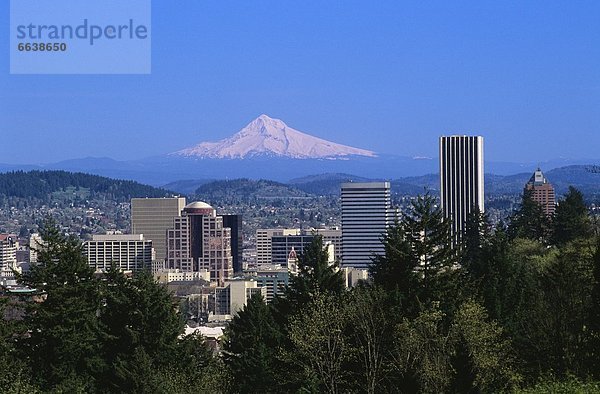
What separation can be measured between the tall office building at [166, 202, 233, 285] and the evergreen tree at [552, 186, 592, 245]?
119313mm

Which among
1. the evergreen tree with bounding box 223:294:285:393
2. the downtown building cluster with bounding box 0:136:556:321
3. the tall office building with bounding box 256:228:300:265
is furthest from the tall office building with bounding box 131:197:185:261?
the evergreen tree with bounding box 223:294:285:393

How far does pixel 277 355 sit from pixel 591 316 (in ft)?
18.4

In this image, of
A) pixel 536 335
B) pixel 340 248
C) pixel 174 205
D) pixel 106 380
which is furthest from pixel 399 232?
pixel 174 205

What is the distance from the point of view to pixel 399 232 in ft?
85.1

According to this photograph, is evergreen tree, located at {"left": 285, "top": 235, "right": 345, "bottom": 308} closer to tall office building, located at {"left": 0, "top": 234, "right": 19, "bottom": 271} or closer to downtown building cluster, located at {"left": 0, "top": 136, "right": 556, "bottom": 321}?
downtown building cluster, located at {"left": 0, "top": 136, "right": 556, "bottom": 321}

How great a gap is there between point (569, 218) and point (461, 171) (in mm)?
67462

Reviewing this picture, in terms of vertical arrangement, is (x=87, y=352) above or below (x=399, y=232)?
below

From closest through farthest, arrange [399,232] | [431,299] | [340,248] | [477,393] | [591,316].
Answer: [477,393]
[591,316]
[431,299]
[399,232]
[340,248]

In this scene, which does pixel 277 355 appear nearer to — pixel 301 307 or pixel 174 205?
pixel 301 307

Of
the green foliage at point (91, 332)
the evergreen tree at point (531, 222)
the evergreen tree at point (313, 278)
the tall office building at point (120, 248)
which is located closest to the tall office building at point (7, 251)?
the tall office building at point (120, 248)

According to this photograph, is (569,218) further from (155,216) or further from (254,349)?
(155,216)

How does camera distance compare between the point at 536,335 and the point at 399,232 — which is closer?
the point at 536,335

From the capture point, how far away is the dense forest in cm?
2012

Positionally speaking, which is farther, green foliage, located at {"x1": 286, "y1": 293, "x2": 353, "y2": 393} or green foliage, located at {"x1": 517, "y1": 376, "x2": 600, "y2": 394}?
green foliage, located at {"x1": 286, "y1": 293, "x2": 353, "y2": 393}
